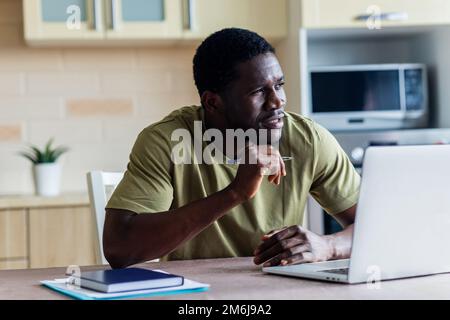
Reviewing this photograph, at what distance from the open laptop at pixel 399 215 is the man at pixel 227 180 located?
1.02ft

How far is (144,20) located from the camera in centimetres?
321

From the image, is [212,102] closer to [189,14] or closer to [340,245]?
[340,245]

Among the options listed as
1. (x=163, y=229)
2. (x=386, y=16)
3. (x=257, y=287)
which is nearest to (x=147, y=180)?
(x=163, y=229)

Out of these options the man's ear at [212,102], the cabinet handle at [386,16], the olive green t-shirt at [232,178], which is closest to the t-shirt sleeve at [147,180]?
the olive green t-shirt at [232,178]

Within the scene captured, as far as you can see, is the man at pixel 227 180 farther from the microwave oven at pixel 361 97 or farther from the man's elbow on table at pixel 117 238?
the microwave oven at pixel 361 97

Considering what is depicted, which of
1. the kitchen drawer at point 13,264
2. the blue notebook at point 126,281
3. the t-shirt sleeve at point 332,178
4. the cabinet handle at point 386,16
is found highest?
the cabinet handle at point 386,16

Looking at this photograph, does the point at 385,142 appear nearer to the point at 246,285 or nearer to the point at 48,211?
the point at 48,211

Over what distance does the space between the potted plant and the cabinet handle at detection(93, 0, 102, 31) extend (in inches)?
20.6

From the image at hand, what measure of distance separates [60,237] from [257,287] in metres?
1.84

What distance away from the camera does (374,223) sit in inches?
50.9

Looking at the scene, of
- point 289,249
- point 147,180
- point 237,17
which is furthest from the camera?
point 237,17

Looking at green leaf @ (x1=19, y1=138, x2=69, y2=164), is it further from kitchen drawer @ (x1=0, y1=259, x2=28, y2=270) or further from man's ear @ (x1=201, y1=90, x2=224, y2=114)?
man's ear @ (x1=201, y1=90, x2=224, y2=114)

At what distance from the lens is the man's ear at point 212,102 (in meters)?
2.00

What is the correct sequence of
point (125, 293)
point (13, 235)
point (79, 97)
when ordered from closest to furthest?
point (125, 293)
point (13, 235)
point (79, 97)
